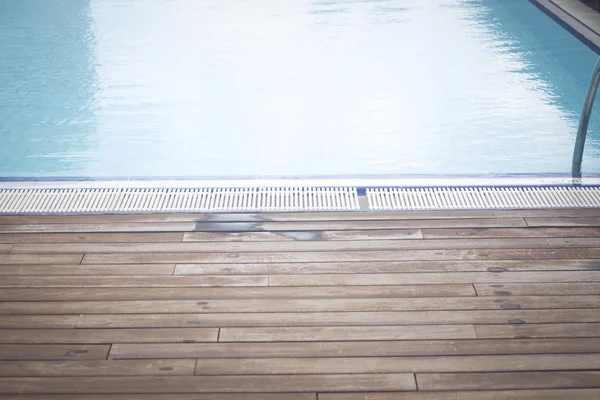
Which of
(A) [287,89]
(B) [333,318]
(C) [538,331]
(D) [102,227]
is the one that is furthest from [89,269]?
(A) [287,89]

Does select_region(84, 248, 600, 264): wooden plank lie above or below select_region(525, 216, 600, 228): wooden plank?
above

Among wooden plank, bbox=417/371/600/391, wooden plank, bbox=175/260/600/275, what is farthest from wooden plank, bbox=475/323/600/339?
wooden plank, bbox=175/260/600/275

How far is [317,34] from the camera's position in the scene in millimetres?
5207

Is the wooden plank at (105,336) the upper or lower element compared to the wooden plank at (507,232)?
upper

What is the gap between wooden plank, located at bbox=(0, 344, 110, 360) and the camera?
72.2 inches

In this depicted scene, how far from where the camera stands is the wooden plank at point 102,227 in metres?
2.46

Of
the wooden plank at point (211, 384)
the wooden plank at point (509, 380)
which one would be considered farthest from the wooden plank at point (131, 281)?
the wooden plank at point (509, 380)

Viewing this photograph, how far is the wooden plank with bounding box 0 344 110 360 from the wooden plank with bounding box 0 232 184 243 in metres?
0.59

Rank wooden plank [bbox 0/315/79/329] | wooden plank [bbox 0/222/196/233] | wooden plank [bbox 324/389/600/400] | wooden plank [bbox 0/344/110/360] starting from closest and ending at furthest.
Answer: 1. wooden plank [bbox 324/389/600/400]
2. wooden plank [bbox 0/344/110/360]
3. wooden plank [bbox 0/315/79/329]
4. wooden plank [bbox 0/222/196/233]

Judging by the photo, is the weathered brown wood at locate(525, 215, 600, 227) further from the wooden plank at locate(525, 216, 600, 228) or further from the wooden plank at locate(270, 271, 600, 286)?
the wooden plank at locate(270, 271, 600, 286)

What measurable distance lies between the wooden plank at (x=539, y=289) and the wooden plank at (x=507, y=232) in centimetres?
32

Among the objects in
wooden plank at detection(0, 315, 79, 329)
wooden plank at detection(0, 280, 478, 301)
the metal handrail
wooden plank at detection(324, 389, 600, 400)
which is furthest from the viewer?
the metal handrail

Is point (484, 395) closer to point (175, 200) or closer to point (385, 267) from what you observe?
point (385, 267)

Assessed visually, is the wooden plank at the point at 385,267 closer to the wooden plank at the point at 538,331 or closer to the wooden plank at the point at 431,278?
the wooden plank at the point at 431,278
